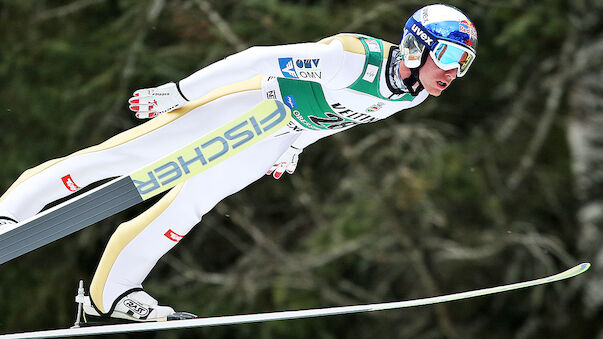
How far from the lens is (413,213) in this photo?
243 inches

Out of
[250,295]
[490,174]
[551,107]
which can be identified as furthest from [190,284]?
[551,107]

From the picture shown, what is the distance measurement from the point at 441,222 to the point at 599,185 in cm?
126

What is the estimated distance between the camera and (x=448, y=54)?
2.52 meters

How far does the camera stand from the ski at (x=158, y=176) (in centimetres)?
275

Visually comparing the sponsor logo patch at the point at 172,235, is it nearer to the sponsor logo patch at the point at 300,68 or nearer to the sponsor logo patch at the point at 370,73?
the sponsor logo patch at the point at 300,68

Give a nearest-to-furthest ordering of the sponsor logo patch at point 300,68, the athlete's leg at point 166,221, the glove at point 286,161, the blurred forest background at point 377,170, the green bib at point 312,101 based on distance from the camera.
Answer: the sponsor logo patch at point 300,68, the green bib at point 312,101, the athlete's leg at point 166,221, the glove at point 286,161, the blurred forest background at point 377,170

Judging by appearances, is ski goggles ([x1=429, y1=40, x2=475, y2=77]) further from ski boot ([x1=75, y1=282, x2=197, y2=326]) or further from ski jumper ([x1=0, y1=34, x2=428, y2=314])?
ski boot ([x1=75, y1=282, x2=197, y2=326])

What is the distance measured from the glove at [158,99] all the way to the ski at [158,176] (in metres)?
0.18

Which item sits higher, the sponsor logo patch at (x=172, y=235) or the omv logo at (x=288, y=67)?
the omv logo at (x=288, y=67)

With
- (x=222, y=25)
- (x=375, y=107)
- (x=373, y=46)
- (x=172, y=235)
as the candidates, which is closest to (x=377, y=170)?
(x=222, y=25)

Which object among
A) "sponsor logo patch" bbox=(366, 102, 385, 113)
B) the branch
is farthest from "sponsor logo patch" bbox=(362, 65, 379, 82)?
the branch

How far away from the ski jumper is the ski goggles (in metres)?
0.15

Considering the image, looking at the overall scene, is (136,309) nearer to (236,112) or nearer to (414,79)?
(236,112)

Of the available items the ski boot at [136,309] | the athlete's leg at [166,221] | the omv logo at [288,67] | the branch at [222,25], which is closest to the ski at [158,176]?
the athlete's leg at [166,221]
